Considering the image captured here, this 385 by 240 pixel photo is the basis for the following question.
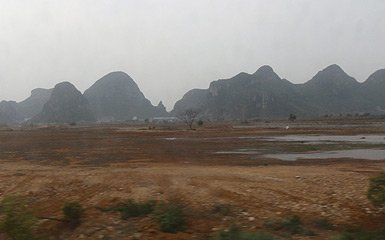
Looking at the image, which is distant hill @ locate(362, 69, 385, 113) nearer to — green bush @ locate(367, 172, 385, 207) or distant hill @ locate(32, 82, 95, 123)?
distant hill @ locate(32, 82, 95, 123)

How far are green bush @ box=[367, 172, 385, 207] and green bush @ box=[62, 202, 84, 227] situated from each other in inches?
288

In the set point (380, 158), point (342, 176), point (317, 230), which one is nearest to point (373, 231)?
point (317, 230)

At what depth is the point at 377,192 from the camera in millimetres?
10859

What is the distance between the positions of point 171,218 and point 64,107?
176m

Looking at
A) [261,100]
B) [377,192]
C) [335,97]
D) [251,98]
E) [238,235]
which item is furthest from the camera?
[335,97]

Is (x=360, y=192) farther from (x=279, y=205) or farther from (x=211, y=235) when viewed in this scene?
(x=211, y=235)

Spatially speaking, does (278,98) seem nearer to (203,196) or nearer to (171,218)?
(203,196)

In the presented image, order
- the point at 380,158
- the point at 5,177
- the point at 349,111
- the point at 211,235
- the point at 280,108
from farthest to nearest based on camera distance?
the point at 349,111
the point at 280,108
the point at 380,158
the point at 5,177
the point at 211,235

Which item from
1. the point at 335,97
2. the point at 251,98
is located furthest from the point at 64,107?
the point at 335,97

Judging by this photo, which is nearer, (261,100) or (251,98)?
(261,100)

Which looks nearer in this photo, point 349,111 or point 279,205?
point 279,205

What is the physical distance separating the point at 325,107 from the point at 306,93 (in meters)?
11.7

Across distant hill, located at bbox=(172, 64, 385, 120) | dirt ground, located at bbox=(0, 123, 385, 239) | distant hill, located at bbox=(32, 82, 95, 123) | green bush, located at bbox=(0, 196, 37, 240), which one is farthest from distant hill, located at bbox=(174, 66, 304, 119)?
green bush, located at bbox=(0, 196, 37, 240)

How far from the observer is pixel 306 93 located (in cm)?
19612
